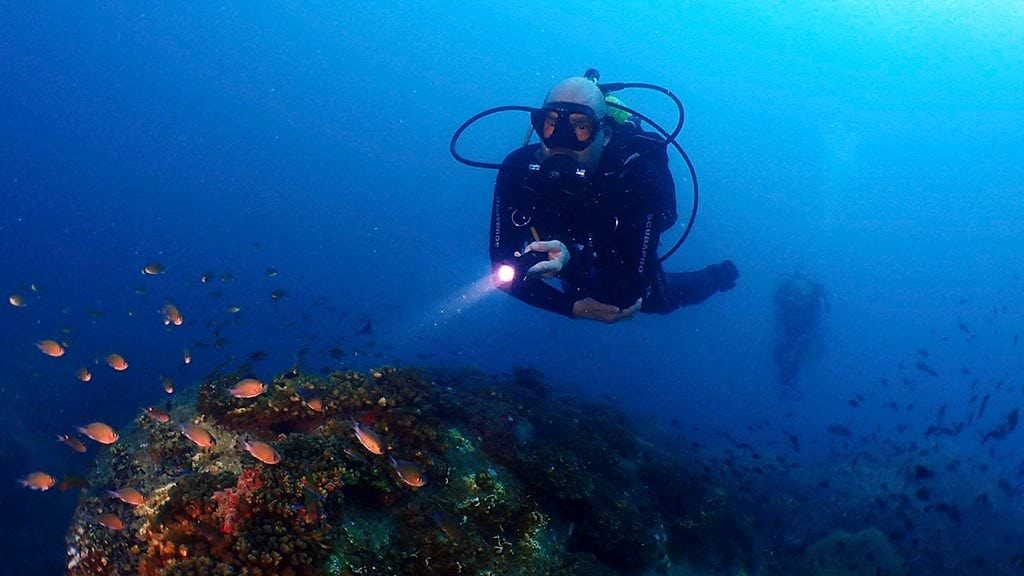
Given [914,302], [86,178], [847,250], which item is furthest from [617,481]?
[86,178]

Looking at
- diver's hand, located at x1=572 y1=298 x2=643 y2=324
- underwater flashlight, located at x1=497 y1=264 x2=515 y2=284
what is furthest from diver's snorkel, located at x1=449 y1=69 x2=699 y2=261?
underwater flashlight, located at x1=497 y1=264 x2=515 y2=284

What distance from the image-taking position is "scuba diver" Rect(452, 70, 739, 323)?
6.33m

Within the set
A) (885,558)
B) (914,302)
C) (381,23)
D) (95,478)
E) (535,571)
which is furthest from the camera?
(381,23)

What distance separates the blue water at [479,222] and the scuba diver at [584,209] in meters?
14.0

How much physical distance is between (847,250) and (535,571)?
378ft

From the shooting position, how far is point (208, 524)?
4.16 m

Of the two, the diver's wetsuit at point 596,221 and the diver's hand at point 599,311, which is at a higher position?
the diver's wetsuit at point 596,221

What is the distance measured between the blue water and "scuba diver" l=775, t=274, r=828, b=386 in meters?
3.69

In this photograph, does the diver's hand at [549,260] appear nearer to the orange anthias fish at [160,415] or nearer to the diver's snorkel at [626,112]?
the diver's snorkel at [626,112]

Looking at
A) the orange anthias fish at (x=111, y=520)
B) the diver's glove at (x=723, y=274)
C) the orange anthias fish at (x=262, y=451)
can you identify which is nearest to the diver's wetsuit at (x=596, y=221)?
the orange anthias fish at (x=262, y=451)

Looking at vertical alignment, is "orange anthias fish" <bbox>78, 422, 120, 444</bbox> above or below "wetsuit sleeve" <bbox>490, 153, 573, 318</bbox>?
below

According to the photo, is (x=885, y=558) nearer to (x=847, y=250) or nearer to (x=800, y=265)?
(x=800, y=265)

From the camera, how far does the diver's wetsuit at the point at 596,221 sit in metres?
6.40

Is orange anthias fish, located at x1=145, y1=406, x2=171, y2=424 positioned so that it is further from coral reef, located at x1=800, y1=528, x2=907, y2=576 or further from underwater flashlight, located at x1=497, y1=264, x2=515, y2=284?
coral reef, located at x1=800, y1=528, x2=907, y2=576
